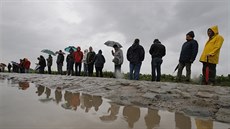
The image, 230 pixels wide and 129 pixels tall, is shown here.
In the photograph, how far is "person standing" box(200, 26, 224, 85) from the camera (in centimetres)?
743

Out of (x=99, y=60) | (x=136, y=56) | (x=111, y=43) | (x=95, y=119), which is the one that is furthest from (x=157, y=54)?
(x=95, y=119)

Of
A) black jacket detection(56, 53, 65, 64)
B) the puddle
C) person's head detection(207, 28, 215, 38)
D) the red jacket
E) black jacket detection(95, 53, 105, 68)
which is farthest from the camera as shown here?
black jacket detection(56, 53, 65, 64)

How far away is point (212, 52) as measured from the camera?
742cm

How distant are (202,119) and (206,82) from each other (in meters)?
3.28

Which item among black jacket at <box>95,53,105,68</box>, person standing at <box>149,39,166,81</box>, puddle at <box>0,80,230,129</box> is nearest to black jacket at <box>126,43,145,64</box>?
person standing at <box>149,39,166,81</box>

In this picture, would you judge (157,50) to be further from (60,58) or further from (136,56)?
(60,58)

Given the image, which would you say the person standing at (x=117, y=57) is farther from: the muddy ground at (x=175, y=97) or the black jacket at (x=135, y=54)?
the muddy ground at (x=175, y=97)

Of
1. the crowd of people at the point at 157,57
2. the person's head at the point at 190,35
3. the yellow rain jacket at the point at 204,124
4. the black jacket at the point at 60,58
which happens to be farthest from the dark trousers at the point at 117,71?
the yellow rain jacket at the point at 204,124

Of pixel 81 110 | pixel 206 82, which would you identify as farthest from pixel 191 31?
pixel 81 110

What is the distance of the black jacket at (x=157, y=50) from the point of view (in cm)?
952

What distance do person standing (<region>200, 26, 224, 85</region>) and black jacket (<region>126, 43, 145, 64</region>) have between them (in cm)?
311

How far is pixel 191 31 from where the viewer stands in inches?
341

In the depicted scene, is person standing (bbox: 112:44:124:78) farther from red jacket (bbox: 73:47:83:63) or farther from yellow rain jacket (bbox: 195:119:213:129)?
yellow rain jacket (bbox: 195:119:213:129)

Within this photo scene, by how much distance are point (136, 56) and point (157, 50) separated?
106cm
